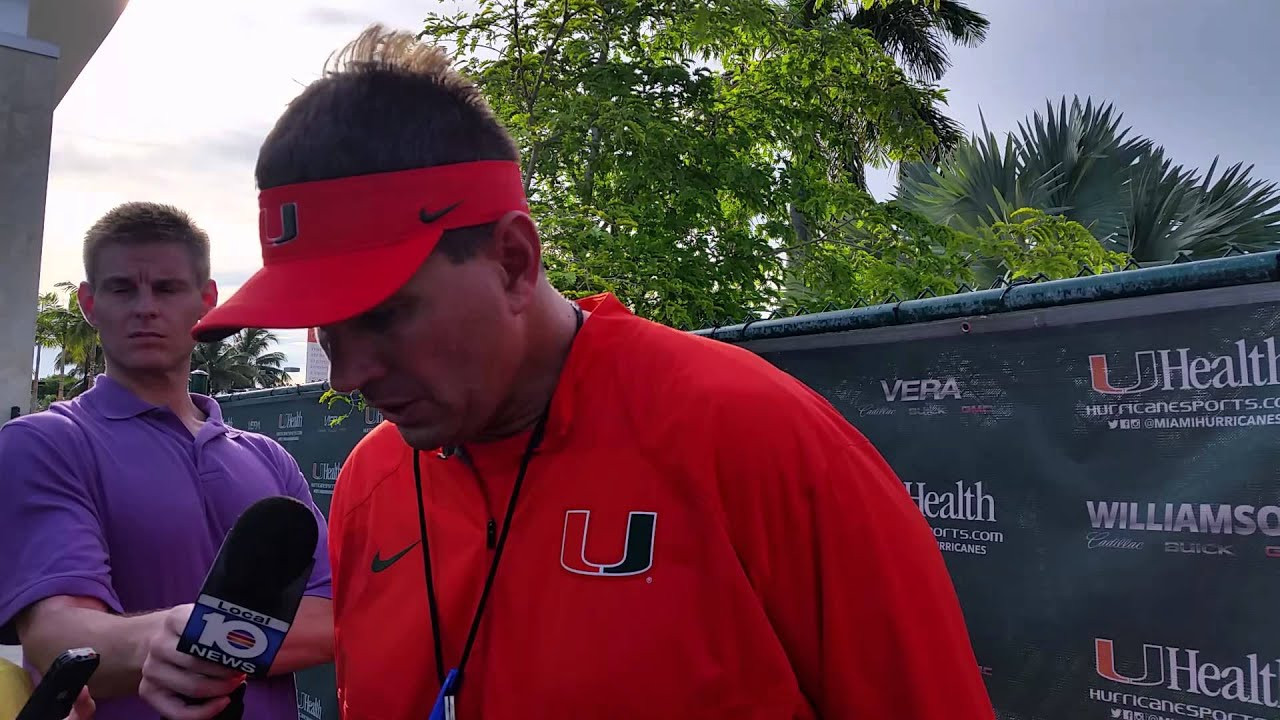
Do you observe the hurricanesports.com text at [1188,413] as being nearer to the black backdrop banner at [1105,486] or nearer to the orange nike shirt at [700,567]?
the black backdrop banner at [1105,486]

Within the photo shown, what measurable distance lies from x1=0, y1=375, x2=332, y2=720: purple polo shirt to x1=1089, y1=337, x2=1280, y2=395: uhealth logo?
6.40 ft

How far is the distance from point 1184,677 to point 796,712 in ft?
4.04

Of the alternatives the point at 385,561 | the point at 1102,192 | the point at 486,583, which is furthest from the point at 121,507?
the point at 1102,192

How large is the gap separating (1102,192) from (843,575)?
42.1 ft

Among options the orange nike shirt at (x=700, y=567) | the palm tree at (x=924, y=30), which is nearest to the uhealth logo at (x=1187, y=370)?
the orange nike shirt at (x=700, y=567)

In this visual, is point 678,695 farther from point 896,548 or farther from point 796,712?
point 896,548

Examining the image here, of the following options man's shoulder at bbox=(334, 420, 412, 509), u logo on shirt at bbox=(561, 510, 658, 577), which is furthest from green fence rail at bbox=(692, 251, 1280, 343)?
man's shoulder at bbox=(334, 420, 412, 509)

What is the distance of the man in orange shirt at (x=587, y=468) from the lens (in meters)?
1.29

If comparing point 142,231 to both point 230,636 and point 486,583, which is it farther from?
point 486,583

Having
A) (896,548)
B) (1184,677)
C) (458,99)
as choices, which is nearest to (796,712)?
(896,548)

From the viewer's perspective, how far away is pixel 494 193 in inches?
54.4

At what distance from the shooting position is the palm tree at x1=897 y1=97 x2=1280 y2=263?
1136 centimetres

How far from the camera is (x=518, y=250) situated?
4.59ft

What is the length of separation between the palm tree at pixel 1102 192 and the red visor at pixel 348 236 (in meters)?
11.1
